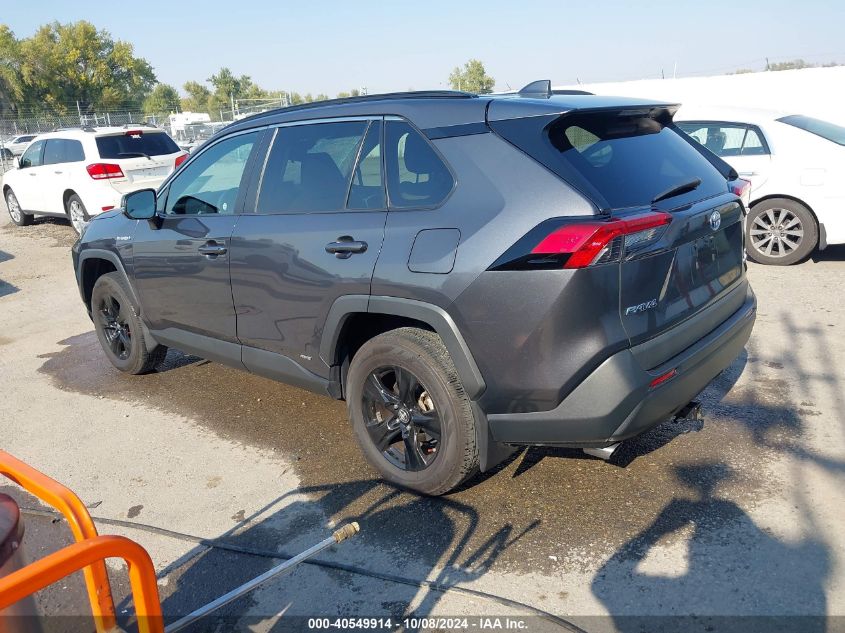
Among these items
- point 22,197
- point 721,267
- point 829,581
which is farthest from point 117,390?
point 22,197

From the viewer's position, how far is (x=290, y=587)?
2914mm

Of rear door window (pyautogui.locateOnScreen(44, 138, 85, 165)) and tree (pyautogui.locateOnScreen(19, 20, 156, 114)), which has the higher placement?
tree (pyautogui.locateOnScreen(19, 20, 156, 114))

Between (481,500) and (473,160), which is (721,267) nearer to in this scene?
(473,160)

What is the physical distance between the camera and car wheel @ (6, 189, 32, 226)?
13.5m

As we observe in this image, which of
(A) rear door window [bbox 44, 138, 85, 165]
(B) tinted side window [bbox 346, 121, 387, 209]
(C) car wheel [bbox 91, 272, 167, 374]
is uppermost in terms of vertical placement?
(A) rear door window [bbox 44, 138, 85, 165]

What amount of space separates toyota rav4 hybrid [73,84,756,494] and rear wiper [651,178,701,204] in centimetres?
1

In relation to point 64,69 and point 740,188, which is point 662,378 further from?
point 64,69

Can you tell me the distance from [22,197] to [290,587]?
1240 cm

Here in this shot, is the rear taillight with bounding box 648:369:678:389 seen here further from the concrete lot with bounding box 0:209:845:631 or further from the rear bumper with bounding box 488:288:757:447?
the concrete lot with bounding box 0:209:845:631

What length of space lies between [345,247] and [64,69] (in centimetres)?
7236

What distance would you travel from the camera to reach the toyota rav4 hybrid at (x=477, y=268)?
2.82 m

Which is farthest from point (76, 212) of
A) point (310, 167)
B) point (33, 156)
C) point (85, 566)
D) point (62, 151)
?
point (85, 566)

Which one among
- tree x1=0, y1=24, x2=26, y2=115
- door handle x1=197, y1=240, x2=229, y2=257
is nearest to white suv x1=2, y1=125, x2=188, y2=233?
door handle x1=197, y1=240, x2=229, y2=257

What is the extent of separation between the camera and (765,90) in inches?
828
